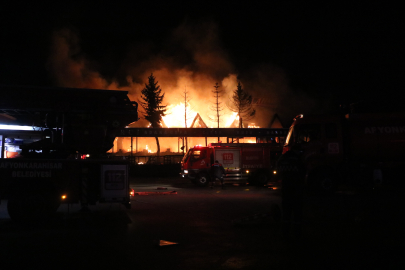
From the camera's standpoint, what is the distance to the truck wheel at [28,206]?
7742 millimetres

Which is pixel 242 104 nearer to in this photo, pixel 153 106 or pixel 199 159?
pixel 153 106

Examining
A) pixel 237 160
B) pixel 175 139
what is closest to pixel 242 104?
pixel 175 139

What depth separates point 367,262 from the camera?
201 inches

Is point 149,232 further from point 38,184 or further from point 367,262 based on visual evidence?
point 367,262

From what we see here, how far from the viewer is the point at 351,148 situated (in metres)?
14.2

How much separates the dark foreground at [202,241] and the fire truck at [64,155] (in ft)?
2.15

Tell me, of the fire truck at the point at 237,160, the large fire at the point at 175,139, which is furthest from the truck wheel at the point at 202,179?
the large fire at the point at 175,139

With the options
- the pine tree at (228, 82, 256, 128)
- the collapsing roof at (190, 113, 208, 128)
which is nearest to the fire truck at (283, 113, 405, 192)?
the pine tree at (228, 82, 256, 128)

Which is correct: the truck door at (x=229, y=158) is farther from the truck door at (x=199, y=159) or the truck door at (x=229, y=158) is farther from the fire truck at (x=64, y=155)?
the fire truck at (x=64, y=155)

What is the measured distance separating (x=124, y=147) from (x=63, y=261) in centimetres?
4913

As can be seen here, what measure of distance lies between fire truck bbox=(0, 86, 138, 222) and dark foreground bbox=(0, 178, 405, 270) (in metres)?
0.65

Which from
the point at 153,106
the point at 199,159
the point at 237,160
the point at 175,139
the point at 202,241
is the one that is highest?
the point at 153,106

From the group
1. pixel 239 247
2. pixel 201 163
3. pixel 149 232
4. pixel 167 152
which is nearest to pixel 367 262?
pixel 239 247

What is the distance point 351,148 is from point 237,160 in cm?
830
